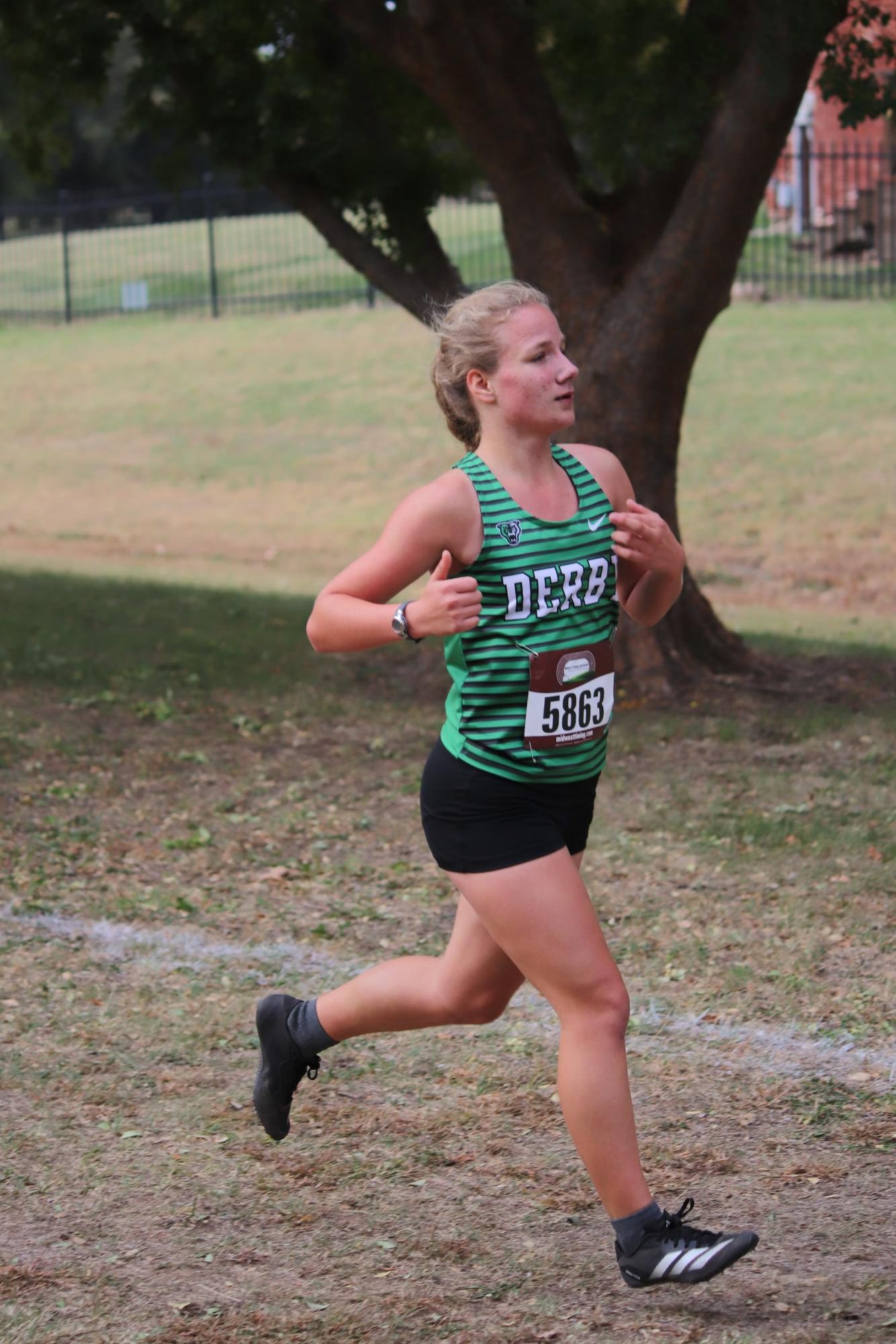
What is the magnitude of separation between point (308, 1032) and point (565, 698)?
1194 mm

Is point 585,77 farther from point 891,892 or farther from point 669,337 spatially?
point 891,892

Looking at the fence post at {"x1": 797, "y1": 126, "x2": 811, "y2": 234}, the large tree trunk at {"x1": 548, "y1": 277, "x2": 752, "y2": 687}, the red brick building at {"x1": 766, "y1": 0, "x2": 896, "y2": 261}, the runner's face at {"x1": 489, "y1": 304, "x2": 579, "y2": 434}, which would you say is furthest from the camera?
the red brick building at {"x1": 766, "y1": 0, "x2": 896, "y2": 261}

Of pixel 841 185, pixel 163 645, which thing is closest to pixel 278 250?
pixel 841 185

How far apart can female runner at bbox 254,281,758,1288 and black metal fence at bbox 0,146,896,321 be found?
20976 mm

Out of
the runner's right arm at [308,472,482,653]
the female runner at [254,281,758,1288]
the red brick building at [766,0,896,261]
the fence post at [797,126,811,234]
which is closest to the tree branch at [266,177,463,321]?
the female runner at [254,281,758,1288]

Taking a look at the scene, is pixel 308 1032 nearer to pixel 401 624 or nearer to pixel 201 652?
pixel 401 624

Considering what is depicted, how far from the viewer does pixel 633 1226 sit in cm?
321

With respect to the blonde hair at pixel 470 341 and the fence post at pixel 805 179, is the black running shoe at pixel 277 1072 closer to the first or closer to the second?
→ the blonde hair at pixel 470 341

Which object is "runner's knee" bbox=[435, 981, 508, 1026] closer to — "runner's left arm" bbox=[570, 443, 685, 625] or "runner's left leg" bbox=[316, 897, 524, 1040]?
"runner's left leg" bbox=[316, 897, 524, 1040]

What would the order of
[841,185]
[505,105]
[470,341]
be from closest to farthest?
[470,341]
[505,105]
[841,185]

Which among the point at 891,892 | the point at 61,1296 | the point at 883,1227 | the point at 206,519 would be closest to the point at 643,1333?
the point at 883,1227

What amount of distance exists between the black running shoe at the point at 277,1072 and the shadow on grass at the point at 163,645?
5412 mm

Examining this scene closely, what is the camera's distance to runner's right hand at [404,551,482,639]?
10.3ft

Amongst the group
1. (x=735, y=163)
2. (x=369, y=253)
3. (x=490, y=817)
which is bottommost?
(x=490, y=817)
